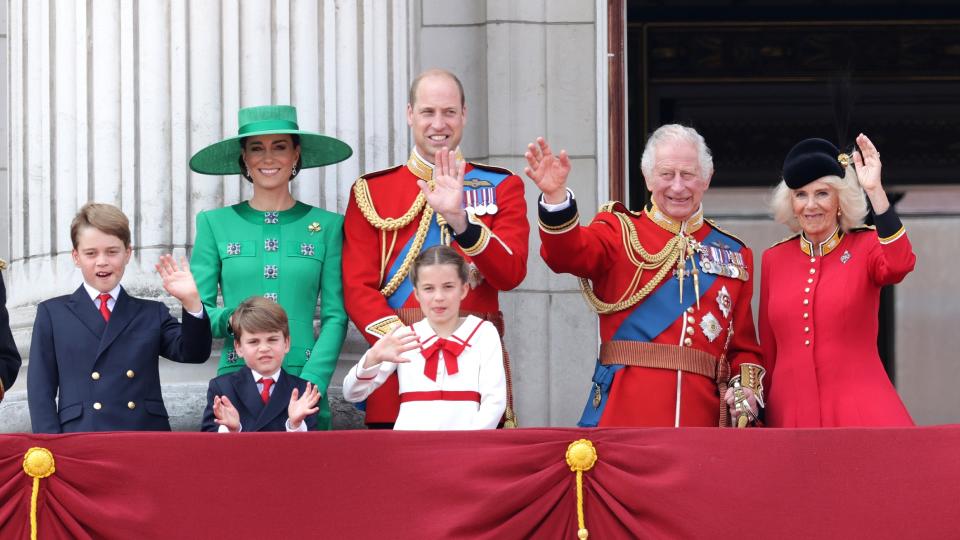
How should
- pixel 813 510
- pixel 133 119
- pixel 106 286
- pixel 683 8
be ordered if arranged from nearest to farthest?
1. pixel 813 510
2. pixel 106 286
3. pixel 133 119
4. pixel 683 8

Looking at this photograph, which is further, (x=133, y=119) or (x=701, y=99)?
(x=701, y=99)

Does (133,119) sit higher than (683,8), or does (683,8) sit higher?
(683,8)

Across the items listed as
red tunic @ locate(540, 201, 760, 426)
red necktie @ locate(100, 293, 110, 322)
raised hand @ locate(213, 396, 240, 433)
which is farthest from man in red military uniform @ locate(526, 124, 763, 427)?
red necktie @ locate(100, 293, 110, 322)

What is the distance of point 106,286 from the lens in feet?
17.1

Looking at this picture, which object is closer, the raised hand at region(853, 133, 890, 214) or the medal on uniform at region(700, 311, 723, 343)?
the raised hand at region(853, 133, 890, 214)

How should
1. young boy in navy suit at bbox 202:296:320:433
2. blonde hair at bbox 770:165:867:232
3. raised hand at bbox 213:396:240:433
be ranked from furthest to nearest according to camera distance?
blonde hair at bbox 770:165:867:232 < young boy in navy suit at bbox 202:296:320:433 < raised hand at bbox 213:396:240:433

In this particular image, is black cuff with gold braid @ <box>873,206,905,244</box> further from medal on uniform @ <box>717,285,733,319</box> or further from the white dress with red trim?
the white dress with red trim

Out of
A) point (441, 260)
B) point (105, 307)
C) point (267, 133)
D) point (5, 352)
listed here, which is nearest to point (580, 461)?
point (441, 260)

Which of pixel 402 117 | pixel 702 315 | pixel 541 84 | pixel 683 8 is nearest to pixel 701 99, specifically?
pixel 683 8

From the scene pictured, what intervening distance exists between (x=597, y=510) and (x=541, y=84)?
3.13 m

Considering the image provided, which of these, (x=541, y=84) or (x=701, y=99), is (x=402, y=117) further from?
(x=701, y=99)

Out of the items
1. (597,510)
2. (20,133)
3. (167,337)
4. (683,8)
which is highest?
(683,8)

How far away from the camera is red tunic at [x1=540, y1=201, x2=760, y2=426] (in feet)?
→ 17.3

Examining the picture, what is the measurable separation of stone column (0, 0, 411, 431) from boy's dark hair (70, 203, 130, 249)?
2.65ft
